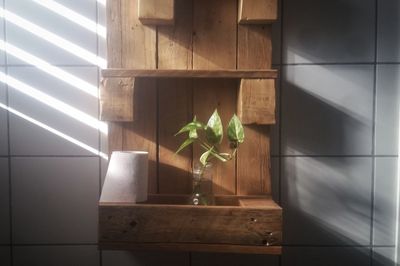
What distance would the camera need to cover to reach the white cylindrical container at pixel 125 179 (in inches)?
29.6

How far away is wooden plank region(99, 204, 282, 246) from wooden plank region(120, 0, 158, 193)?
0.15 meters

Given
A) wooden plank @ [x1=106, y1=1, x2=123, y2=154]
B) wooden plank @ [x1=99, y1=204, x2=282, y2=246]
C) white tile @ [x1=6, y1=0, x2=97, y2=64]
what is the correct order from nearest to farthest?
wooden plank @ [x1=99, y1=204, x2=282, y2=246] < wooden plank @ [x1=106, y1=1, x2=123, y2=154] < white tile @ [x1=6, y1=0, x2=97, y2=64]

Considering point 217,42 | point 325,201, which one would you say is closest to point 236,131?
point 217,42

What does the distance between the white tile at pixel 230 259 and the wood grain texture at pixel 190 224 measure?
239 millimetres

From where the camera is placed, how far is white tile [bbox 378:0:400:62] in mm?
937

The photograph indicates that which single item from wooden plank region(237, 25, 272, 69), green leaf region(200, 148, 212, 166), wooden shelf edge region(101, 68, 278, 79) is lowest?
green leaf region(200, 148, 212, 166)

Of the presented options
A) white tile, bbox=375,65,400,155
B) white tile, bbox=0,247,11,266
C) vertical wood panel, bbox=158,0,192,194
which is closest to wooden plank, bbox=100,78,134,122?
vertical wood panel, bbox=158,0,192,194

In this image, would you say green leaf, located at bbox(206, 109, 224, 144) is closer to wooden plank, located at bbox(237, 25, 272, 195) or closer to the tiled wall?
wooden plank, located at bbox(237, 25, 272, 195)

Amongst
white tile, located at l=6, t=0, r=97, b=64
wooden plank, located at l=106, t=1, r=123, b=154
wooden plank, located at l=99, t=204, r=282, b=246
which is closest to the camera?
wooden plank, located at l=99, t=204, r=282, b=246

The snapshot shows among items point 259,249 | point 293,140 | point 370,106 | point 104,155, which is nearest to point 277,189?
point 293,140

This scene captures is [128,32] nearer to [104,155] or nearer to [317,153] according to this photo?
[104,155]

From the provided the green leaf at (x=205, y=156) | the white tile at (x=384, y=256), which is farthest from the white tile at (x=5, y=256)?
the white tile at (x=384, y=256)

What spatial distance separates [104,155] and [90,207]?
0.52 feet

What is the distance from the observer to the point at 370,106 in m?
0.94
